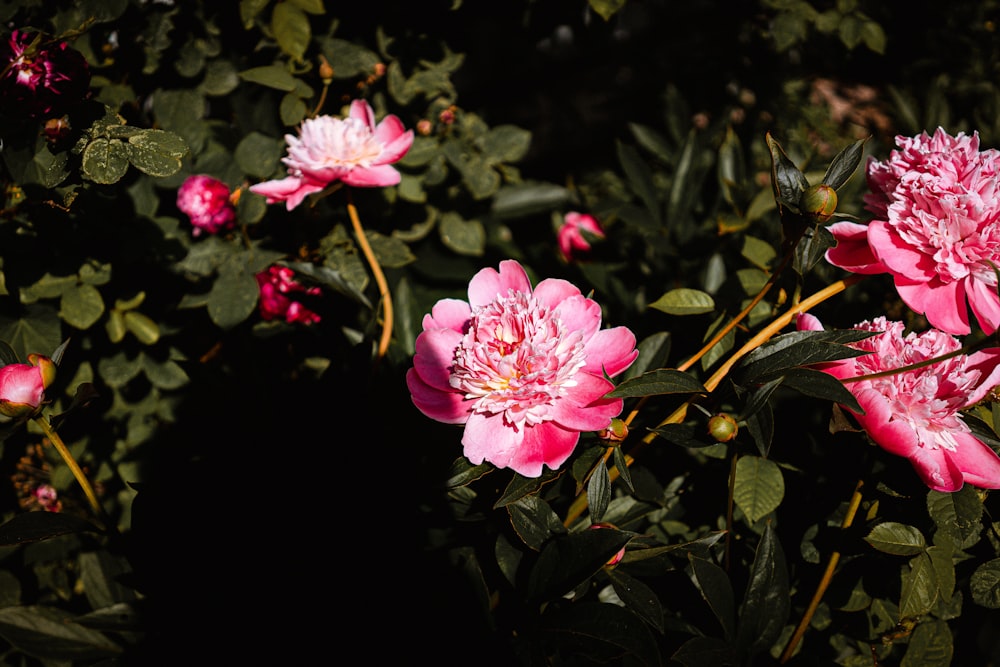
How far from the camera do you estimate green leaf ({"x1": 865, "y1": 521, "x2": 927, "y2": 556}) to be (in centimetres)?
76

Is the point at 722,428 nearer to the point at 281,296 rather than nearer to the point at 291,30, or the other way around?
the point at 281,296

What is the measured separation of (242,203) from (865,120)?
3048mm

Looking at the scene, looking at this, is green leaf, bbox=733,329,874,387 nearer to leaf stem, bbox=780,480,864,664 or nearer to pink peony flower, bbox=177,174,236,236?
leaf stem, bbox=780,480,864,664

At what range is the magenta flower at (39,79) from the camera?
85cm

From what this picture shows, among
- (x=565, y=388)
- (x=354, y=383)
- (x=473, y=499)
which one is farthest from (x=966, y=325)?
(x=354, y=383)

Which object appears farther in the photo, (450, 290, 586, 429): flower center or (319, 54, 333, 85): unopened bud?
(319, 54, 333, 85): unopened bud

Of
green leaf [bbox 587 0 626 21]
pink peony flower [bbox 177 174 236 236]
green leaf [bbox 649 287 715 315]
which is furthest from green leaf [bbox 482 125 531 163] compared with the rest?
green leaf [bbox 649 287 715 315]

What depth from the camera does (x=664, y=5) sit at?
9.05 feet

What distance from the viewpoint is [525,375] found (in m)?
0.69

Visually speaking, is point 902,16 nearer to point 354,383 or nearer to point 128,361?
point 354,383

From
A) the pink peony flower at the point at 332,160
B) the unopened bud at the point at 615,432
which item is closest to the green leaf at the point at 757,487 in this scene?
the unopened bud at the point at 615,432

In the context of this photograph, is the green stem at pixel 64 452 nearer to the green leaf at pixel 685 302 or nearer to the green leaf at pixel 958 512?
the green leaf at pixel 685 302

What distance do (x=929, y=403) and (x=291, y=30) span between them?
3.83 feet

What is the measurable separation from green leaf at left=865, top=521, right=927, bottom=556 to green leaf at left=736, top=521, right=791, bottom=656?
0.13 meters
